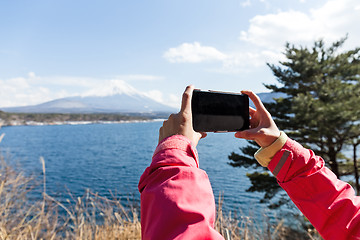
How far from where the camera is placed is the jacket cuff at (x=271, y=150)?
34.4 inches

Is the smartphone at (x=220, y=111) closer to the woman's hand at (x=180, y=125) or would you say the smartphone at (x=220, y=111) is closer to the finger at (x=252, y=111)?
the finger at (x=252, y=111)

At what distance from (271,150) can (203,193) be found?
435 millimetres

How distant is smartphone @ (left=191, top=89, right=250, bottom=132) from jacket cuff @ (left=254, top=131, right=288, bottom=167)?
122 mm

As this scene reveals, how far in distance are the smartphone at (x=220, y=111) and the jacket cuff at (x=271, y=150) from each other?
0.12 metres

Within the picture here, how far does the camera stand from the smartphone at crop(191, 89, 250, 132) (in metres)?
0.92

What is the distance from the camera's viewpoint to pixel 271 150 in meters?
0.88

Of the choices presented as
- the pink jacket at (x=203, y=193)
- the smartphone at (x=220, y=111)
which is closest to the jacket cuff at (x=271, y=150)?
the pink jacket at (x=203, y=193)

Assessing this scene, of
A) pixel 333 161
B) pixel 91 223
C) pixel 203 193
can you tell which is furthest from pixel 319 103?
pixel 203 193

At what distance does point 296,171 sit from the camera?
0.85 m

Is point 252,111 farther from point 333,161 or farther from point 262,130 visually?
point 333,161

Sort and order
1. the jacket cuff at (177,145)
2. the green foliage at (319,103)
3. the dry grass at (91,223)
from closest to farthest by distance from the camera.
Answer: the jacket cuff at (177,145) < the dry grass at (91,223) < the green foliage at (319,103)

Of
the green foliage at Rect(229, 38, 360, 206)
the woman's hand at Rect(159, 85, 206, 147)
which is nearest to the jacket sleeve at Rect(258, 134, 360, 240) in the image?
the woman's hand at Rect(159, 85, 206, 147)

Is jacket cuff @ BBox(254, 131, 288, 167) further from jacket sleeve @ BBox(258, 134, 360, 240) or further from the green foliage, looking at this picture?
the green foliage

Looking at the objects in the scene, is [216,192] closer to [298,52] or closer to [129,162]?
[298,52]
